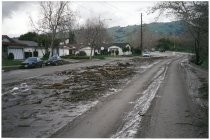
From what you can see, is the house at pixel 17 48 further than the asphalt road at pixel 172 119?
Yes

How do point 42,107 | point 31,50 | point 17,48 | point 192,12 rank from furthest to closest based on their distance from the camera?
point 31,50
point 17,48
point 192,12
point 42,107

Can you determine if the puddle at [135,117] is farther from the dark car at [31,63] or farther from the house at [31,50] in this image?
the house at [31,50]

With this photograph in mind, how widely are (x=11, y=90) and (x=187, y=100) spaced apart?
8.74m

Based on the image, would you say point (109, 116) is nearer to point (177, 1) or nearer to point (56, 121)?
point (56, 121)

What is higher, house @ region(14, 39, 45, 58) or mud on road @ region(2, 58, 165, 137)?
house @ region(14, 39, 45, 58)

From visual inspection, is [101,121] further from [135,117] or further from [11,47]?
[11,47]

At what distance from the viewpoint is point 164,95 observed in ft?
53.3

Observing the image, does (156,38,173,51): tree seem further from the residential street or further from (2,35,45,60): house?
the residential street

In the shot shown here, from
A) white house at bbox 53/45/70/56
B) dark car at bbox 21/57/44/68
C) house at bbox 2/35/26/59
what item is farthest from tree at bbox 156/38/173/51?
dark car at bbox 21/57/44/68

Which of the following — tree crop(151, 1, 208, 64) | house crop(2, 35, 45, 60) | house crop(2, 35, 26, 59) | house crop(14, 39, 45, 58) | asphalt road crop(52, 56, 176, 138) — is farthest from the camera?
house crop(14, 39, 45, 58)

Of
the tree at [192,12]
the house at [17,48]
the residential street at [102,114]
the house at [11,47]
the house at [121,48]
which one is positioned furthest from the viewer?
the house at [121,48]

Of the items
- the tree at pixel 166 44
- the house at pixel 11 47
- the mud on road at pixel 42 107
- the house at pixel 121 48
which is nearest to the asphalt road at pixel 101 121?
the mud on road at pixel 42 107

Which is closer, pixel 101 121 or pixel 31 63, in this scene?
pixel 101 121

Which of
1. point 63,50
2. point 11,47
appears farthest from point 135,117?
point 63,50
